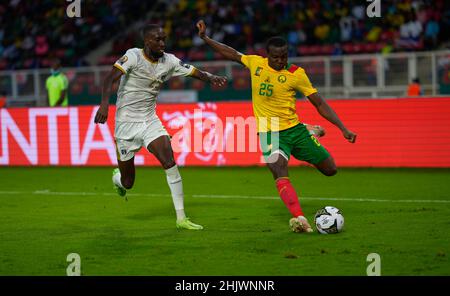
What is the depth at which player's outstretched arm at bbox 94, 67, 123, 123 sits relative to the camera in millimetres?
10148

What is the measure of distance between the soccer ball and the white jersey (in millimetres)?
2627

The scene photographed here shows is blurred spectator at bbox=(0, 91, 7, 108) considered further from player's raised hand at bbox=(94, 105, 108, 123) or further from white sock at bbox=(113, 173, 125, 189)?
player's raised hand at bbox=(94, 105, 108, 123)

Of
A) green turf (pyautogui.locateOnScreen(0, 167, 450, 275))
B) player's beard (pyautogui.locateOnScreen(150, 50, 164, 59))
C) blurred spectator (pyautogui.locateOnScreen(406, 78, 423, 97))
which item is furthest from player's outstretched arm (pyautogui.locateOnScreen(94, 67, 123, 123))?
blurred spectator (pyautogui.locateOnScreen(406, 78, 423, 97))

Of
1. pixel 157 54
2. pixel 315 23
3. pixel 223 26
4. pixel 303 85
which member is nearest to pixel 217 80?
pixel 157 54

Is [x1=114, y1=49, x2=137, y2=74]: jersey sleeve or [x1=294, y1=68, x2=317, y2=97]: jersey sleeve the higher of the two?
[x1=114, y1=49, x2=137, y2=74]: jersey sleeve

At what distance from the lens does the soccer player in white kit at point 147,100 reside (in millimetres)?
10461
